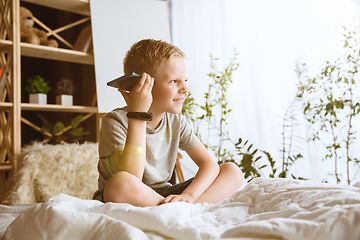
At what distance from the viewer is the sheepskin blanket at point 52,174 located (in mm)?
1841

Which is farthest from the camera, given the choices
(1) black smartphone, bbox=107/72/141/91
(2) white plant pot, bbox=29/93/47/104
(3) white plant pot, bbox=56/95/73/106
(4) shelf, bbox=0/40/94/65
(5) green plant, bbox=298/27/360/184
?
(3) white plant pot, bbox=56/95/73/106

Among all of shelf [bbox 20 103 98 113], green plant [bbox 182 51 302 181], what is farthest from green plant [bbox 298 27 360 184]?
shelf [bbox 20 103 98 113]

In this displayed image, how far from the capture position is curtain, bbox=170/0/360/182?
6.37ft

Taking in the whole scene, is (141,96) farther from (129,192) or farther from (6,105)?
(6,105)

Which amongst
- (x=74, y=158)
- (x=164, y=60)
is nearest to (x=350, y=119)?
(x=164, y=60)

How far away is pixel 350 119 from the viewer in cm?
172

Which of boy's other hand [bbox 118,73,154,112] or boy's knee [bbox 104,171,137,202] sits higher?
boy's other hand [bbox 118,73,154,112]

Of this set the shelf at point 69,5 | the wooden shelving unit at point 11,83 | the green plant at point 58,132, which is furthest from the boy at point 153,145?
the shelf at point 69,5

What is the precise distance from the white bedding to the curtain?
136 centimetres

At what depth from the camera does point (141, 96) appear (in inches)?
42.5

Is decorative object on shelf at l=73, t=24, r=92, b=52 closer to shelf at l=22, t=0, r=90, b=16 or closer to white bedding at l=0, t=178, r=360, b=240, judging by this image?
shelf at l=22, t=0, r=90, b=16

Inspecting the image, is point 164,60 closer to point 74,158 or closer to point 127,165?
point 127,165

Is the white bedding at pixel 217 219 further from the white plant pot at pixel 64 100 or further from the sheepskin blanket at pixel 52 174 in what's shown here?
the white plant pot at pixel 64 100

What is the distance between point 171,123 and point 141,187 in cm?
46
